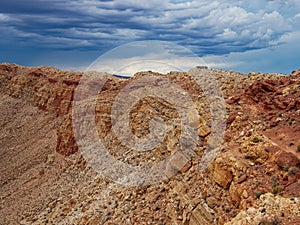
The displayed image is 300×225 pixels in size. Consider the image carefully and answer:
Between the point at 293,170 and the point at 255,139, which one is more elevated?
the point at 255,139

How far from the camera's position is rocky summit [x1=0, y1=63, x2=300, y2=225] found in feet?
52.9

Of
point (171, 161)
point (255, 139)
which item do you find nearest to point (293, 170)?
point (255, 139)

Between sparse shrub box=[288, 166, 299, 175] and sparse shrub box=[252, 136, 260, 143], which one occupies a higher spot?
sparse shrub box=[252, 136, 260, 143]

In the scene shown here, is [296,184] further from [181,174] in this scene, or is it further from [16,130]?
[16,130]

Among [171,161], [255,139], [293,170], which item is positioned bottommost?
[171,161]

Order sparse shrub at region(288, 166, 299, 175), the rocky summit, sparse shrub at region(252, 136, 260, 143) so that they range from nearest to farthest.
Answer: sparse shrub at region(288, 166, 299, 175) → the rocky summit → sparse shrub at region(252, 136, 260, 143)

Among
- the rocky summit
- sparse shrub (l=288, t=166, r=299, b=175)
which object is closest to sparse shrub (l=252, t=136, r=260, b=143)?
the rocky summit

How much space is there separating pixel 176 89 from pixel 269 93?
875cm

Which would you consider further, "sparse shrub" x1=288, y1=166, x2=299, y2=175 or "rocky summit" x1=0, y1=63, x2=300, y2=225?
"rocky summit" x1=0, y1=63, x2=300, y2=225

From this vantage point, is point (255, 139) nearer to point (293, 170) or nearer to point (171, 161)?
point (293, 170)

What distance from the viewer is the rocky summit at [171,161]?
16125 millimetres

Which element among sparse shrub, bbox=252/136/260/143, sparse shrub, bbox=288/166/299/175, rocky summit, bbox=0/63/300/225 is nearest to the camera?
sparse shrub, bbox=288/166/299/175

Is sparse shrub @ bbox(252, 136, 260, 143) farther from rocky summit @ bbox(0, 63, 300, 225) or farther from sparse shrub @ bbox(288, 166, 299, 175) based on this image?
sparse shrub @ bbox(288, 166, 299, 175)

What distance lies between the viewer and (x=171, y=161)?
832 inches
